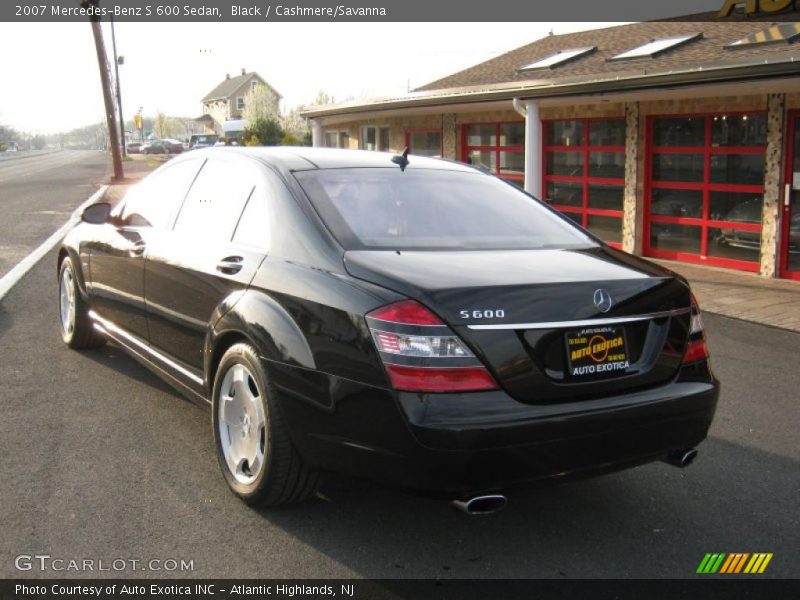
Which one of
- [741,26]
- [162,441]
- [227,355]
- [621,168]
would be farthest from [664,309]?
[741,26]

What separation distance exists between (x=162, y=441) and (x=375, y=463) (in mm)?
1907

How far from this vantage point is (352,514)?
3.72 m

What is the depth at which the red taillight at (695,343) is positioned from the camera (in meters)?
3.50

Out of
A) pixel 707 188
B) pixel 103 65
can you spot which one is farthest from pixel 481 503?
pixel 103 65

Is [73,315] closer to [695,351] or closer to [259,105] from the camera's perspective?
[695,351]

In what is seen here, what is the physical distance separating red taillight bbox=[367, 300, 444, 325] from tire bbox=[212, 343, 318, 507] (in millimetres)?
703

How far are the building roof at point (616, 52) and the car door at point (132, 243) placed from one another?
768 cm

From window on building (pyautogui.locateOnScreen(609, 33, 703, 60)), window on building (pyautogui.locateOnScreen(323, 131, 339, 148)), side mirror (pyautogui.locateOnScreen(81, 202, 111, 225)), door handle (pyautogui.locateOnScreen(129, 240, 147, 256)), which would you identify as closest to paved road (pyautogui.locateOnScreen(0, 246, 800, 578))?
door handle (pyautogui.locateOnScreen(129, 240, 147, 256))

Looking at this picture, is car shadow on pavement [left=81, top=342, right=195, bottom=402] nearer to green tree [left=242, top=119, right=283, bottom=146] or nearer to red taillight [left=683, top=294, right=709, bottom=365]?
red taillight [left=683, top=294, right=709, bottom=365]

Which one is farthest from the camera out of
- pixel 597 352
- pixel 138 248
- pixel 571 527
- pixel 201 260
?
pixel 138 248

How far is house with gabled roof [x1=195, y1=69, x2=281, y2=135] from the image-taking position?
3954 inches

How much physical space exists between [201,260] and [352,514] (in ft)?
4.89

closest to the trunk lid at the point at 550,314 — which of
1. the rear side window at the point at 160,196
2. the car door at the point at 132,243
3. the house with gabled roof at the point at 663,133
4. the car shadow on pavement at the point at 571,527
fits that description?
the car shadow on pavement at the point at 571,527

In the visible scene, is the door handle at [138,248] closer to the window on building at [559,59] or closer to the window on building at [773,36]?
the window on building at [773,36]
